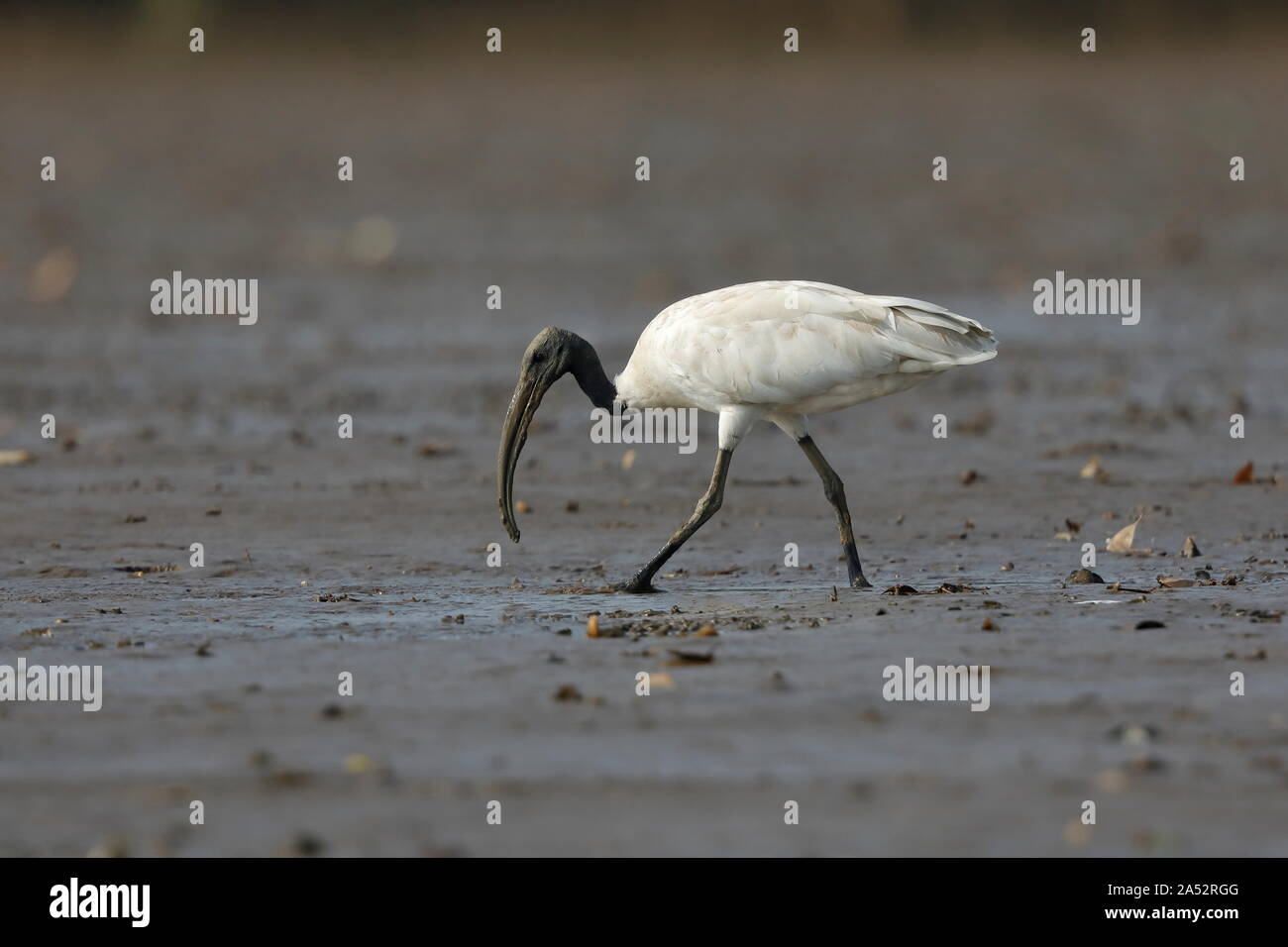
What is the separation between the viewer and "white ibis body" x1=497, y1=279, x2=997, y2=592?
9.28m

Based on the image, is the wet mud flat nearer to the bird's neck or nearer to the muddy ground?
the muddy ground

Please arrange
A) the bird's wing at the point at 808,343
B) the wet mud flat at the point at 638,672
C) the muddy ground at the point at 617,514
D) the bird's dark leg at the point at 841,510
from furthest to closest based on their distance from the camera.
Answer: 1. the bird's dark leg at the point at 841,510
2. the bird's wing at the point at 808,343
3. the muddy ground at the point at 617,514
4. the wet mud flat at the point at 638,672

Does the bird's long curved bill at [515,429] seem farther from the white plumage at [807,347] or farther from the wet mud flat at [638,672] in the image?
the white plumage at [807,347]

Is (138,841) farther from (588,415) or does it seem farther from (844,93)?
(844,93)

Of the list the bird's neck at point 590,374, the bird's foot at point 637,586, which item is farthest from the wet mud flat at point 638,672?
the bird's neck at point 590,374

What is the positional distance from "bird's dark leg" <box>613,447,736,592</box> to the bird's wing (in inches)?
14.0

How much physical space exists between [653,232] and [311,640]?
16111 millimetres

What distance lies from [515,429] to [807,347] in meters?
1.54

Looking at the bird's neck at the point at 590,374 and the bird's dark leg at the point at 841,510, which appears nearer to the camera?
the bird's dark leg at the point at 841,510

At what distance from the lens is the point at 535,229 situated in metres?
24.6

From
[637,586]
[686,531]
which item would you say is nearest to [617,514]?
Answer: [686,531]

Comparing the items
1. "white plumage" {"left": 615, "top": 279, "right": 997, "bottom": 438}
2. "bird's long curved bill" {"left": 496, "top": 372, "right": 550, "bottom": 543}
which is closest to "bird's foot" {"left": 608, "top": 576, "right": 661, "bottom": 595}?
"bird's long curved bill" {"left": 496, "top": 372, "right": 550, "bottom": 543}

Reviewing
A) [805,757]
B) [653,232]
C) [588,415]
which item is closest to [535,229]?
[653,232]

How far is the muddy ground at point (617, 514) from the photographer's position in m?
6.20
